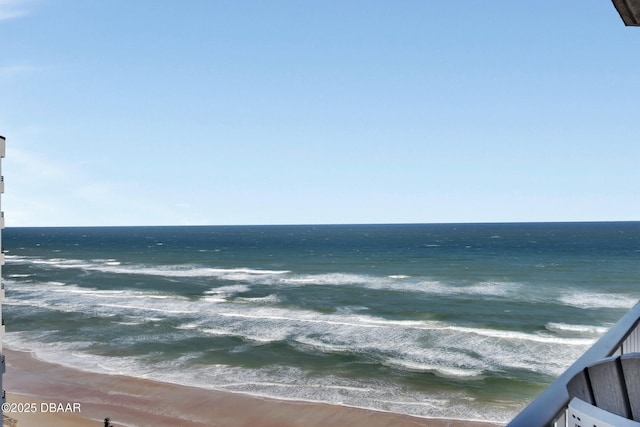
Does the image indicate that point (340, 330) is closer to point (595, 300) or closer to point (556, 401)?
point (595, 300)

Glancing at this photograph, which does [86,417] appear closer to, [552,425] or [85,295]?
[552,425]

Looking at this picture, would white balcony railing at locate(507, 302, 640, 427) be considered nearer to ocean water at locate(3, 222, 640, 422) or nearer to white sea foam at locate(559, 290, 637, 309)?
ocean water at locate(3, 222, 640, 422)

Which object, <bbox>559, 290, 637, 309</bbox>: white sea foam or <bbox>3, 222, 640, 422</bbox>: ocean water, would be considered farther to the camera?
<bbox>559, 290, 637, 309</bbox>: white sea foam

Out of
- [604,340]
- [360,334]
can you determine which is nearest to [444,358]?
[360,334]

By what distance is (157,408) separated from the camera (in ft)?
51.2

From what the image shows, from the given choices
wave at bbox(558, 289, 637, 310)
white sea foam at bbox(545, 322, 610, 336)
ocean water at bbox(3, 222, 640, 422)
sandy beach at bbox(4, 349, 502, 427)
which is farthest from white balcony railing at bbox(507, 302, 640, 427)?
wave at bbox(558, 289, 637, 310)

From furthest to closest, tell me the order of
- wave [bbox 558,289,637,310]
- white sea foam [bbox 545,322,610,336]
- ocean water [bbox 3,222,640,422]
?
wave [bbox 558,289,637,310] < white sea foam [bbox 545,322,610,336] < ocean water [bbox 3,222,640,422]

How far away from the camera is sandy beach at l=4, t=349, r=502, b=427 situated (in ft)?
47.2

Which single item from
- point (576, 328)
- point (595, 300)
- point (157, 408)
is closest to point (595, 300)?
point (595, 300)

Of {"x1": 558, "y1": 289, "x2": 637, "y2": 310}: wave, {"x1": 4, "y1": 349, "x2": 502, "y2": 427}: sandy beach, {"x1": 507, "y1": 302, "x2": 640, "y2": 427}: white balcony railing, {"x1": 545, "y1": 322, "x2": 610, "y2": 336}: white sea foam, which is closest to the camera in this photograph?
{"x1": 507, "y1": 302, "x2": 640, "y2": 427}: white balcony railing

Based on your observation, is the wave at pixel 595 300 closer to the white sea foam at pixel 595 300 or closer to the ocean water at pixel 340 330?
the white sea foam at pixel 595 300

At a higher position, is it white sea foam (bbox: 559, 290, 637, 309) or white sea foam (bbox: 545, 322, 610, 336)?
white sea foam (bbox: 545, 322, 610, 336)

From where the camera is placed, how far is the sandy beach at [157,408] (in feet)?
47.2

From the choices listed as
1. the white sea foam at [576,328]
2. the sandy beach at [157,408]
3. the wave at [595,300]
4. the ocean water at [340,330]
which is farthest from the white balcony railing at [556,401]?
the wave at [595,300]
